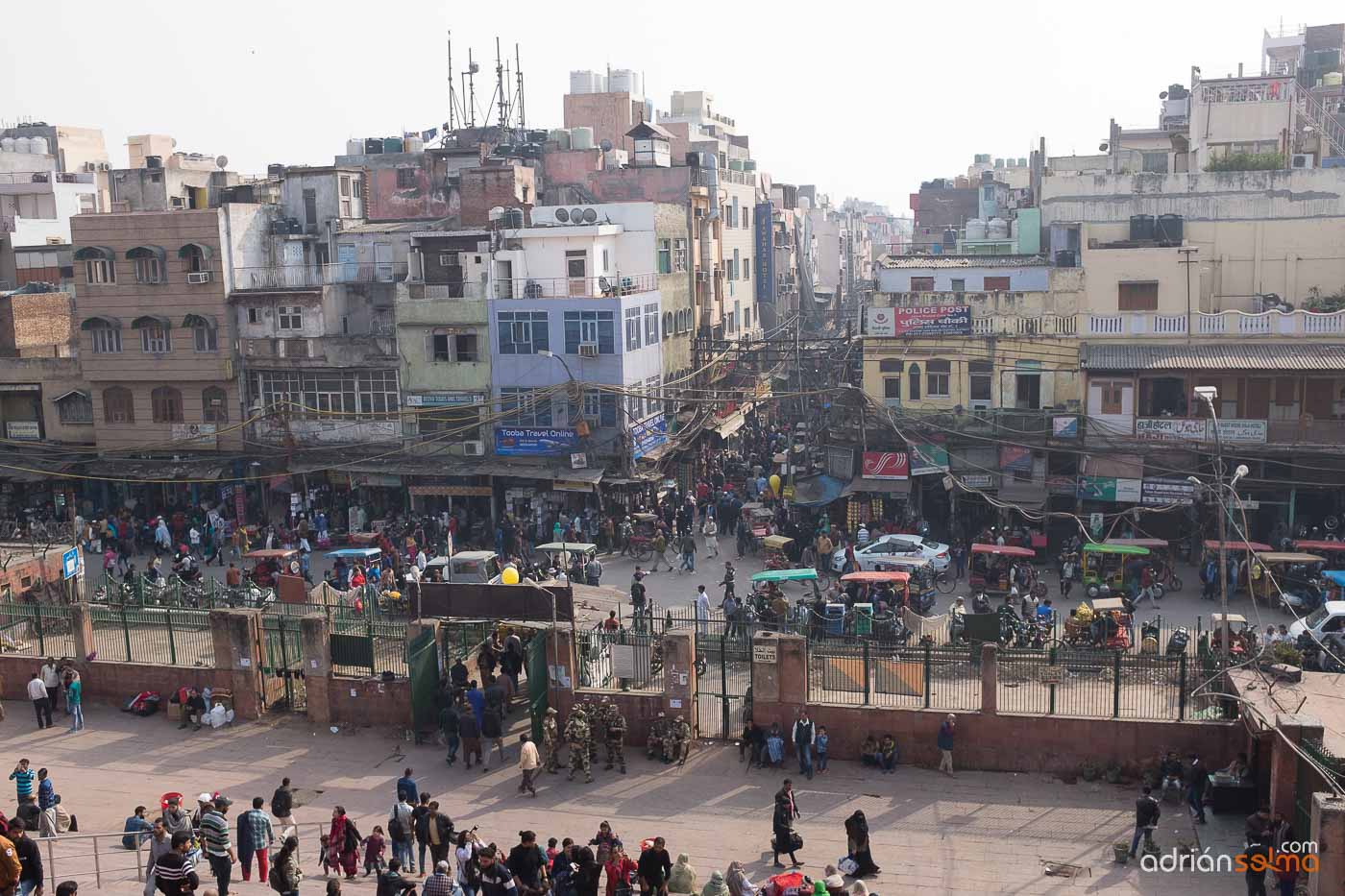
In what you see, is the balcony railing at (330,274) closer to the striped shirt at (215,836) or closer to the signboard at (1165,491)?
the signboard at (1165,491)

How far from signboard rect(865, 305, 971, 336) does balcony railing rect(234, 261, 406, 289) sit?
16.0 metres

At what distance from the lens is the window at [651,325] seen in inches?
1646

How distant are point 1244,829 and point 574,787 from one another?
10.1m

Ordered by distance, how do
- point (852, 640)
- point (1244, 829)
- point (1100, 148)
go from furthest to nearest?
A: point (1100, 148), point (852, 640), point (1244, 829)

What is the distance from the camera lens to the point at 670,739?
22.0 m

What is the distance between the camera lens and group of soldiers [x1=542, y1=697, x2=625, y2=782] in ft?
70.9

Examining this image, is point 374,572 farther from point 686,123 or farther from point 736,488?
point 686,123

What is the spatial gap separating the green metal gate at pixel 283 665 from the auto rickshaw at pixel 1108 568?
57.5 ft

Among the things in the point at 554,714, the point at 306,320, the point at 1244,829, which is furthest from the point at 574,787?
the point at 306,320

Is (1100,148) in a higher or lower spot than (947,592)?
higher

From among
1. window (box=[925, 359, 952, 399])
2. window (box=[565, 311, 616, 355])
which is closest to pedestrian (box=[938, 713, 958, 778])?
window (box=[925, 359, 952, 399])

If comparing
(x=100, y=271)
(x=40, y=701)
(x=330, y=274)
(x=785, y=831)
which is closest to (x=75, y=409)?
(x=100, y=271)

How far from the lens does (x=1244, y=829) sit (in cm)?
1894

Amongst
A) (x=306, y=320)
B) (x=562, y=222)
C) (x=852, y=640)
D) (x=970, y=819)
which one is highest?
(x=562, y=222)
